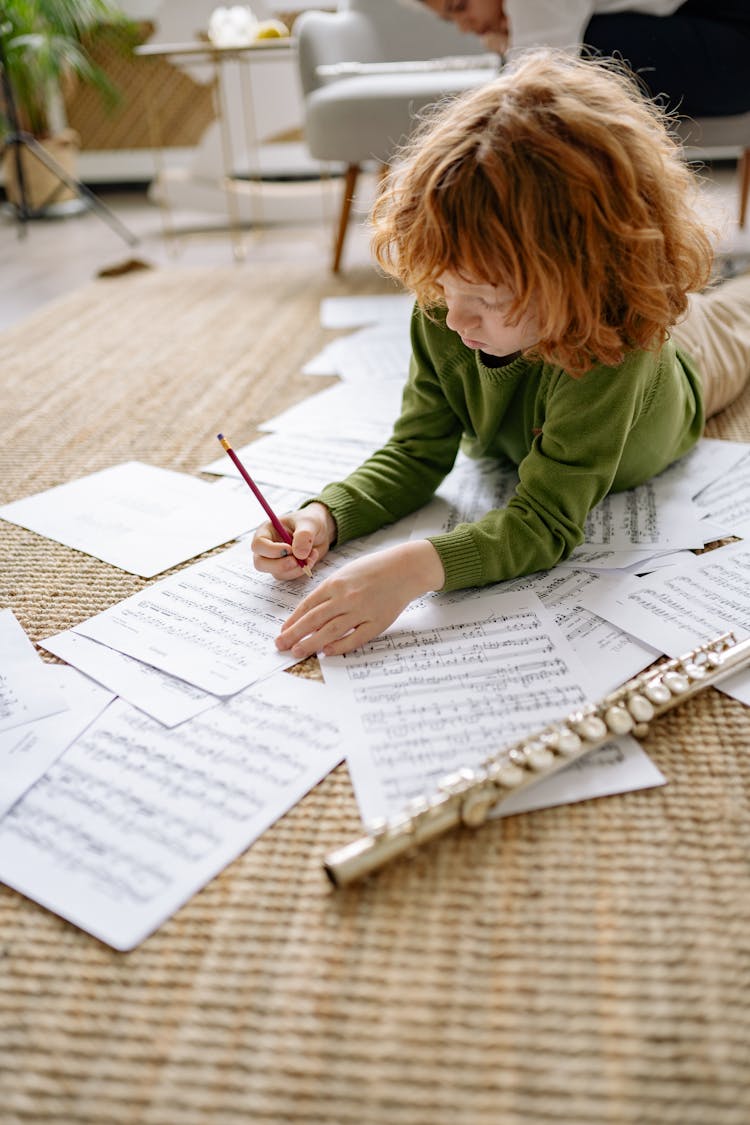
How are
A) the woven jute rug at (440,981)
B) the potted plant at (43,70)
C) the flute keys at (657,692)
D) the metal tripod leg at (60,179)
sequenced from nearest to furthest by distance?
the woven jute rug at (440,981) → the flute keys at (657,692) → the metal tripod leg at (60,179) → the potted plant at (43,70)

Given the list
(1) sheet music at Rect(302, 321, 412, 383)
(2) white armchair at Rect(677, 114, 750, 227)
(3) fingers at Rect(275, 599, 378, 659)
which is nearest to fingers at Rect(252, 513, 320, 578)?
(3) fingers at Rect(275, 599, 378, 659)

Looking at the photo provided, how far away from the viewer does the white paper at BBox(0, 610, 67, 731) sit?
0.75 meters

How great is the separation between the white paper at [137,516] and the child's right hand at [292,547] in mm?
116

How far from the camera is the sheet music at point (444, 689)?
674 mm

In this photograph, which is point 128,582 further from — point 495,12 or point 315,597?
point 495,12

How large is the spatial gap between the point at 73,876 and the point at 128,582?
406 mm

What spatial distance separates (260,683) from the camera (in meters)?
0.78

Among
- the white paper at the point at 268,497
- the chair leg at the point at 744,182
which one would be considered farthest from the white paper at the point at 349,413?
the chair leg at the point at 744,182

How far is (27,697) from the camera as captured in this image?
774 mm

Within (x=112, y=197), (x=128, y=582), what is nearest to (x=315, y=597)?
(x=128, y=582)

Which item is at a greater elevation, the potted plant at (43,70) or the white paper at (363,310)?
the potted plant at (43,70)

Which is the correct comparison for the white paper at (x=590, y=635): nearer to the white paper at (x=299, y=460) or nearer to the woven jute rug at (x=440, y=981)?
the woven jute rug at (x=440, y=981)

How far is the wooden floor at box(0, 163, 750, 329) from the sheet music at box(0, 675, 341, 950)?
1.63 metres

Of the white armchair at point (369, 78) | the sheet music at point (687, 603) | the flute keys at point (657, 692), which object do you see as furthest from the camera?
the white armchair at point (369, 78)
